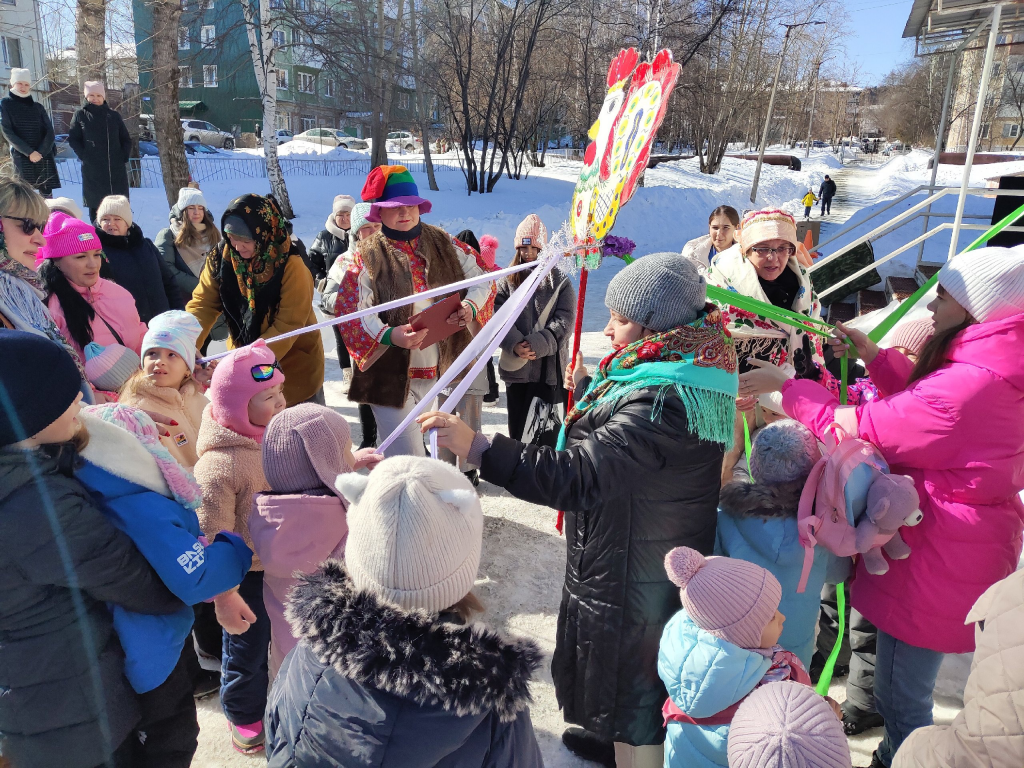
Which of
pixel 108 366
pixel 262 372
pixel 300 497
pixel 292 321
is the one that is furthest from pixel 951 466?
pixel 108 366

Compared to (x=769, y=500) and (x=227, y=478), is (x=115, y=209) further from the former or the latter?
(x=769, y=500)

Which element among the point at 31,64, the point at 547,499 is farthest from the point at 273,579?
the point at 31,64

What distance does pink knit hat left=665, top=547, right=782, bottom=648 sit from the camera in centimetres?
165

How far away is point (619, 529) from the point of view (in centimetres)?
194

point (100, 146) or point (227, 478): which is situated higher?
point (100, 146)

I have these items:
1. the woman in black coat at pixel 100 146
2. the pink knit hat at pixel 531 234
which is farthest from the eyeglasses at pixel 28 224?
the woman in black coat at pixel 100 146

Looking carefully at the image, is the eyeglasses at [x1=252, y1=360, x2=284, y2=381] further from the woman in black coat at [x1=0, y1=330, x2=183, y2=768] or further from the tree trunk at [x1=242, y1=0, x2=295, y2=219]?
the tree trunk at [x1=242, y1=0, x2=295, y2=219]

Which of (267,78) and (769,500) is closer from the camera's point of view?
(769,500)

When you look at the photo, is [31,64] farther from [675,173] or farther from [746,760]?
[746,760]

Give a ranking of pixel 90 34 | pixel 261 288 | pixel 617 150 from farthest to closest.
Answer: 1. pixel 90 34
2. pixel 261 288
3. pixel 617 150

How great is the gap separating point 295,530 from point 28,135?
33.0 feet

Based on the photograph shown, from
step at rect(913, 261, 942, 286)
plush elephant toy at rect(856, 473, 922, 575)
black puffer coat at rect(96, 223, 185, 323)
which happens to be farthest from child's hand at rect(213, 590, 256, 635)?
step at rect(913, 261, 942, 286)

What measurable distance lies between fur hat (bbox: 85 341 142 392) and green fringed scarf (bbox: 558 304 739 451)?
2.51 metres

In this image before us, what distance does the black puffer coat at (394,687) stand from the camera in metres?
1.20
